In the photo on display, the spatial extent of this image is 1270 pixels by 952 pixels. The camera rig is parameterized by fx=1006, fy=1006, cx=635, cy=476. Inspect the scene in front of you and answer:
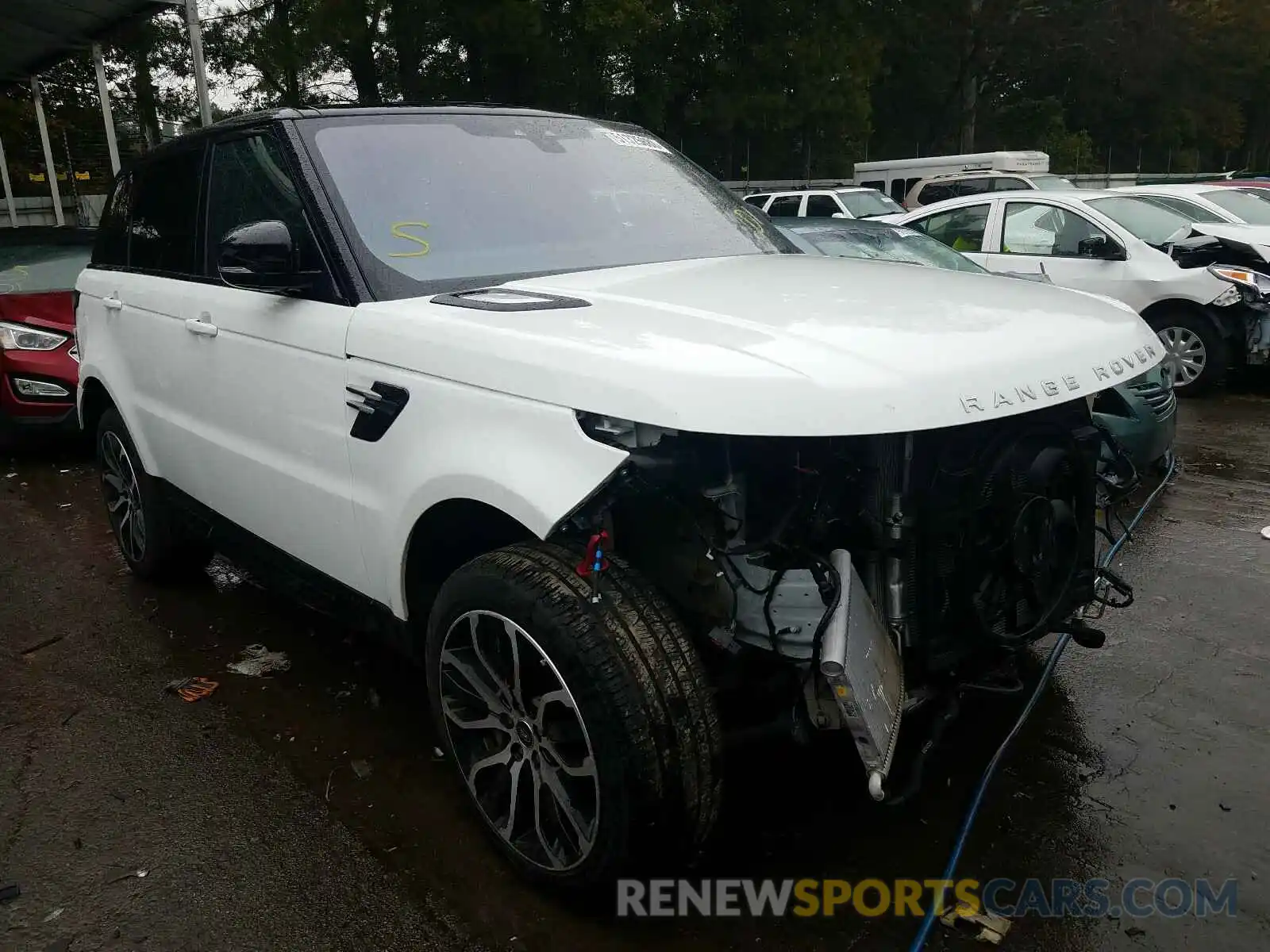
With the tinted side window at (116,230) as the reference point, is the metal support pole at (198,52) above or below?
above

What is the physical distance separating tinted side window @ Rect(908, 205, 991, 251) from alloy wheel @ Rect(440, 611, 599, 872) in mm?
7868

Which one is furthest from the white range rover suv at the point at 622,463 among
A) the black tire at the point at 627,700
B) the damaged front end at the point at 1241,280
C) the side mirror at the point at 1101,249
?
the damaged front end at the point at 1241,280

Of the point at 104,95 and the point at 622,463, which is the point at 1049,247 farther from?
the point at 104,95

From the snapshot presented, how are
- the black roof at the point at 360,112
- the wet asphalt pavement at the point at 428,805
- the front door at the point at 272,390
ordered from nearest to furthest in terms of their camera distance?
the wet asphalt pavement at the point at 428,805
the front door at the point at 272,390
the black roof at the point at 360,112

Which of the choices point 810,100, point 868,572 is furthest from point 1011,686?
point 810,100

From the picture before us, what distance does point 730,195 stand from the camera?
4160 millimetres

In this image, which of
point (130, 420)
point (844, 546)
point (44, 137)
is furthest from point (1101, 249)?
point (44, 137)

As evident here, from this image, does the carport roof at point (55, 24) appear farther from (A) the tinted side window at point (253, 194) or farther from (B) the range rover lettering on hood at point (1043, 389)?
(B) the range rover lettering on hood at point (1043, 389)

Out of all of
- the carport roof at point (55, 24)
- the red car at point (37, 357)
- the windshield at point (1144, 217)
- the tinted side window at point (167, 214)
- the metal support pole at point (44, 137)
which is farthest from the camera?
the metal support pole at point (44, 137)

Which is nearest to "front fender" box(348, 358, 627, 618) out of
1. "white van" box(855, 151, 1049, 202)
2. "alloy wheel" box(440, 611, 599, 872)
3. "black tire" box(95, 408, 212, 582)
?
"alloy wheel" box(440, 611, 599, 872)

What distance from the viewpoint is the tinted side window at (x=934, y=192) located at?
1923 centimetres

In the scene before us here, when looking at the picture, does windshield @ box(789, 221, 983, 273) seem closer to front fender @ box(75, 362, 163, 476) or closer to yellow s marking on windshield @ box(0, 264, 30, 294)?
front fender @ box(75, 362, 163, 476)

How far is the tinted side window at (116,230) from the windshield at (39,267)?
3.29 m

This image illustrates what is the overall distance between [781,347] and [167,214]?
3.05 m
